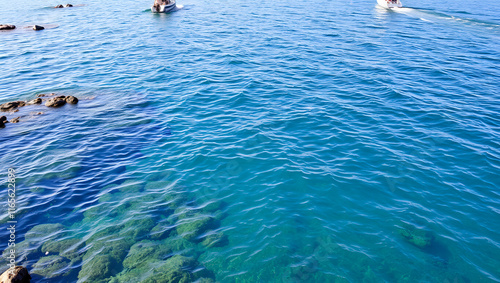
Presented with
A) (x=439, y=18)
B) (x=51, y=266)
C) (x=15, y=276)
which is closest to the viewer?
(x=15, y=276)

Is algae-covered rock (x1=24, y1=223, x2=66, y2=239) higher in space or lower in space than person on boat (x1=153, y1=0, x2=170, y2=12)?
lower

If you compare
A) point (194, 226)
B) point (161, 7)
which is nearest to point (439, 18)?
point (161, 7)

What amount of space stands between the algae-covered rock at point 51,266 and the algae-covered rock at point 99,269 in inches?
26.2

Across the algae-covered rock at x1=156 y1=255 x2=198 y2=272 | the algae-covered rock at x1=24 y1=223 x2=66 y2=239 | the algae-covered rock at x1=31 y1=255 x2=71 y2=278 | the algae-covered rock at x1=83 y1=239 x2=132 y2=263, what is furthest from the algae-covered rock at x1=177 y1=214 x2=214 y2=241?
the algae-covered rock at x1=24 y1=223 x2=66 y2=239

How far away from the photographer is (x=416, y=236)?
12734 mm

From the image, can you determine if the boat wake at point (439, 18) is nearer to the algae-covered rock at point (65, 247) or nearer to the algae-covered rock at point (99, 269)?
the algae-covered rock at point (99, 269)

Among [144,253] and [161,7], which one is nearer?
[144,253]

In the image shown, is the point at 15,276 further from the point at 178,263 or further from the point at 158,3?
the point at 158,3

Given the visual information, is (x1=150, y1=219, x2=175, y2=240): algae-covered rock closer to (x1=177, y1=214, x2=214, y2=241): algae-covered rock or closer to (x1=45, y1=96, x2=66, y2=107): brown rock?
(x1=177, y1=214, x2=214, y2=241): algae-covered rock

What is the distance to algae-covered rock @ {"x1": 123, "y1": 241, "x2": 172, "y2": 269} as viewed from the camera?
1208cm

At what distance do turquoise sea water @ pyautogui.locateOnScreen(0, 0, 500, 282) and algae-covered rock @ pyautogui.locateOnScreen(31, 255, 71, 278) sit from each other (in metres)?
0.07

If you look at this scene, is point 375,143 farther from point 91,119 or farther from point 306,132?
point 91,119

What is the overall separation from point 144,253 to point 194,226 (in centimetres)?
207

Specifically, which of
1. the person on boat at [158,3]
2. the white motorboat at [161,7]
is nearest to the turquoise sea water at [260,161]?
the white motorboat at [161,7]
